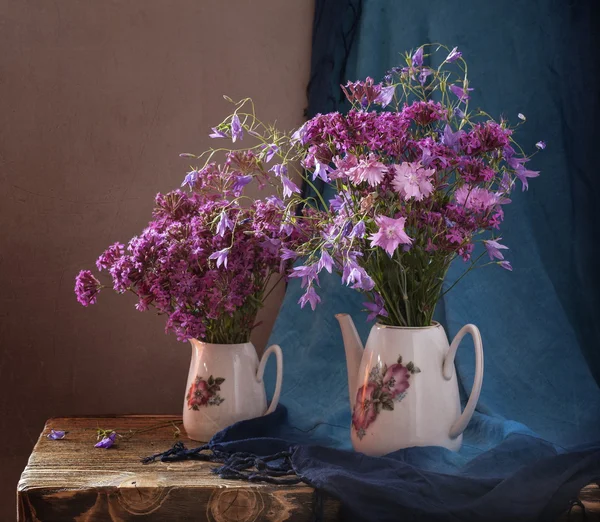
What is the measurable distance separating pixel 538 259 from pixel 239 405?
26.9 inches

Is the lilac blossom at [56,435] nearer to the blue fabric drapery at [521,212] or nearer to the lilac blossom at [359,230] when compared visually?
the blue fabric drapery at [521,212]

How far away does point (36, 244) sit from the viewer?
174 cm

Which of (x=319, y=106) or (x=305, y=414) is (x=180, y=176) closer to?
(x=319, y=106)

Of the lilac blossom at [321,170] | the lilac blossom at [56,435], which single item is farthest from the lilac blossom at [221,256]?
the lilac blossom at [56,435]

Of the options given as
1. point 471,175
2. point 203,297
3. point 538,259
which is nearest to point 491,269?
point 538,259

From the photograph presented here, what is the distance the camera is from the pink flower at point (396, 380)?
123cm

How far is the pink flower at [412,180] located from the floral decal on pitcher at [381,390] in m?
0.27

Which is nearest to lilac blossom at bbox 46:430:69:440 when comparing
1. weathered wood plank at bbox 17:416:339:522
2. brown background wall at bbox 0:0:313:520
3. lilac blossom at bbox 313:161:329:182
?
weathered wood plank at bbox 17:416:339:522

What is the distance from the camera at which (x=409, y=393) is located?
4.03ft

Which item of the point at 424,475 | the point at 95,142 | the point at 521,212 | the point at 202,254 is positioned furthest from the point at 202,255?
the point at 521,212

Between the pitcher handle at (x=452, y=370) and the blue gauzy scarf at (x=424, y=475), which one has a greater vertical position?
the pitcher handle at (x=452, y=370)

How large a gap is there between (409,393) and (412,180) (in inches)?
13.0

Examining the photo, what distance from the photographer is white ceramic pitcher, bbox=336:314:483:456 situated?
4.03 feet

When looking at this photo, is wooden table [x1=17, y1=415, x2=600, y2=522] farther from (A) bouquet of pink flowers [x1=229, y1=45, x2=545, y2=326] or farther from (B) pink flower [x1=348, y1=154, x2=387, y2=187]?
(B) pink flower [x1=348, y1=154, x2=387, y2=187]
